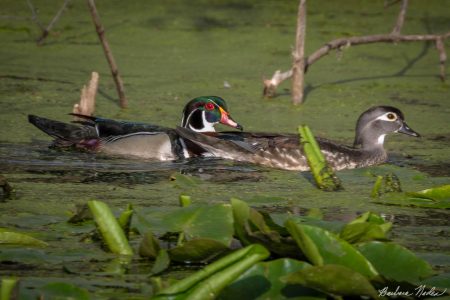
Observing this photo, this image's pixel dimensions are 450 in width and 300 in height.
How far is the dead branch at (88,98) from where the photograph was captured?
8.02m

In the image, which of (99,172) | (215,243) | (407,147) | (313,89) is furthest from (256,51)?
(215,243)

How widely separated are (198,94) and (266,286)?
5574mm

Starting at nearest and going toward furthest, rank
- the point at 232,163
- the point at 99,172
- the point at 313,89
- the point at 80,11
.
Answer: the point at 99,172 → the point at 232,163 → the point at 313,89 → the point at 80,11

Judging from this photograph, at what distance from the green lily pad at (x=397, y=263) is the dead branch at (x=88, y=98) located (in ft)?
14.7

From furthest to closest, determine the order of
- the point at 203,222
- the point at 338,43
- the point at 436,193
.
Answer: the point at 338,43
the point at 436,193
the point at 203,222

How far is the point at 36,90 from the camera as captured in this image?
9000 millimetres

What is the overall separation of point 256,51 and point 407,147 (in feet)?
9.41

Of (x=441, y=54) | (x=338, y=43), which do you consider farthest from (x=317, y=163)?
(x=441, y=54)

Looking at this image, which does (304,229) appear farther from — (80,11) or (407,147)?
(80,11)

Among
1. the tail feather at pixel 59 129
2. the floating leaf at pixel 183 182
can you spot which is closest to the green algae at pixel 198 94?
the floating leaf at pixel 183 182

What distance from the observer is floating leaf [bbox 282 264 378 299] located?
135 inches

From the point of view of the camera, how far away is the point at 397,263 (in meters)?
3.86

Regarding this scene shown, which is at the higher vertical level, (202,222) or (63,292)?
(202,222)

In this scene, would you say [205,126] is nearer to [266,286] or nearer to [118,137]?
[118,137]
